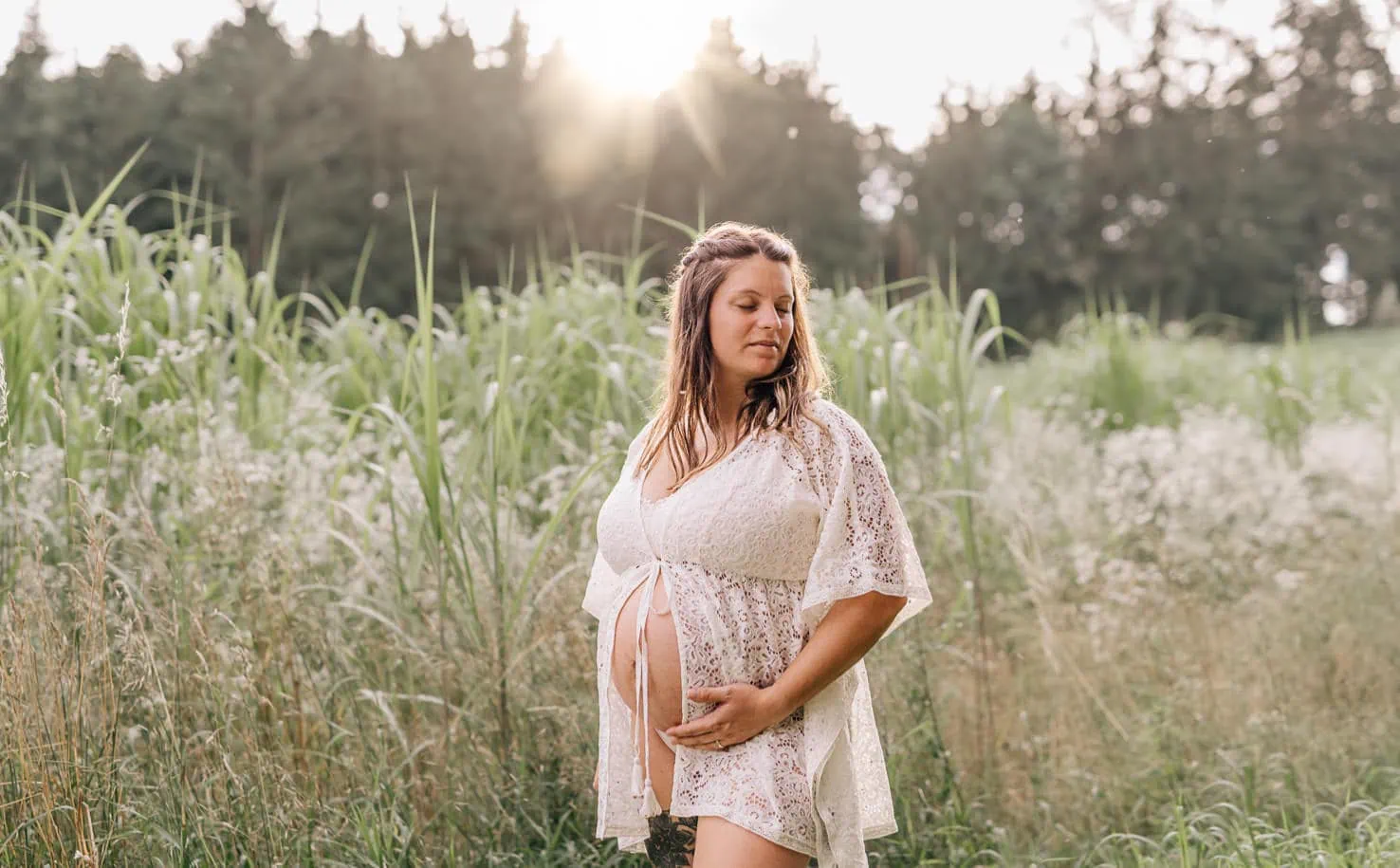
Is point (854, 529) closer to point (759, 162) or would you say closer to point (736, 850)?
point (736, 850)

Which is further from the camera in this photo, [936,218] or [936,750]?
[936,218]

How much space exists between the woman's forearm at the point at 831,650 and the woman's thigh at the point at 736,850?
0.61 feet

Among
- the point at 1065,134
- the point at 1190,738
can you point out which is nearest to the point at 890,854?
the point at 1190,738

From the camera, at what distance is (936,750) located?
3.35 metres

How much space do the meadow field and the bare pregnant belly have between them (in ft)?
3.36

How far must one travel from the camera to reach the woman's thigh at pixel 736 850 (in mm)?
1823

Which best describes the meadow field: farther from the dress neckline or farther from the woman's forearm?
the woman's forearm

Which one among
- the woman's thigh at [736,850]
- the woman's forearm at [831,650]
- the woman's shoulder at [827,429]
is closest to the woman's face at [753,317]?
the woman's shoulder at [827,429]

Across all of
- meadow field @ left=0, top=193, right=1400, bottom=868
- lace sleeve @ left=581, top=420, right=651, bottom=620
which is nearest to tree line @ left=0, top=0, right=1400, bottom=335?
meadow field @ left=0, top=193, right=1400, bottom=868

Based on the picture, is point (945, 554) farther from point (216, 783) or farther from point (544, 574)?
point (216, 783)

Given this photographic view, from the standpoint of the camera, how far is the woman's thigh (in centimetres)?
182

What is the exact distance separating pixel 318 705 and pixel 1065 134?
39756 millimetres

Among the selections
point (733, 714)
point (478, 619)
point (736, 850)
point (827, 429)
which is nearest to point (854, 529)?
point (827, 429)

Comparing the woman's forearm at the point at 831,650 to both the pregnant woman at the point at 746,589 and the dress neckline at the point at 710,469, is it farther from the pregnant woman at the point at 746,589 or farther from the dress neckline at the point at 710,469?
the dress neckline at the point at 710,469
